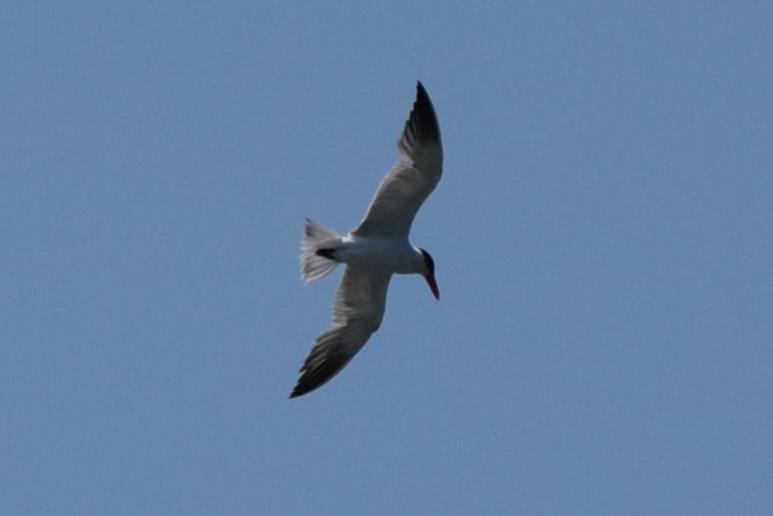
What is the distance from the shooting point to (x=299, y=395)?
1823 cm

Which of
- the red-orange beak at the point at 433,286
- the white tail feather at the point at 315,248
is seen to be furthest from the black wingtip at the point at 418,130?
the red-orange beak at the point at 433,286

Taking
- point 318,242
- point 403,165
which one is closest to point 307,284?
point 318,242

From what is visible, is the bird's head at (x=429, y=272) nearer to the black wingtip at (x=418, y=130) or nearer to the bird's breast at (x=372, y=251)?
the bird's breast at (x=372, y=251)

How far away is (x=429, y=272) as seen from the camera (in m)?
18.0

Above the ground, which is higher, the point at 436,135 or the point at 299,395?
the point at 436,135

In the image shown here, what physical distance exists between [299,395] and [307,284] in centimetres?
115

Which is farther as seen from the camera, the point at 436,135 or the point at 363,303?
Answer: the point at 363,303

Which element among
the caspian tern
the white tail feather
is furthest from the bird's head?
the white tail feather

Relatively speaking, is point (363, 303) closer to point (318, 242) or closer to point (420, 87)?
point (318, 242)

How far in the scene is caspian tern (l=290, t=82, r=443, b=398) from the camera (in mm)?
17141

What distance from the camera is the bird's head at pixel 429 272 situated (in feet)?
58.7

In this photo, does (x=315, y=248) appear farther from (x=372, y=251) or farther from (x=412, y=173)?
(x=412, y=173)

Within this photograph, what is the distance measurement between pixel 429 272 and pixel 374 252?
80cm

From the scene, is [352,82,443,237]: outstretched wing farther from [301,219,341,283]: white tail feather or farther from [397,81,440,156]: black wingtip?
[301,219,341,283]: white tail feather
